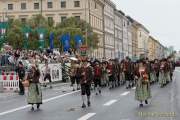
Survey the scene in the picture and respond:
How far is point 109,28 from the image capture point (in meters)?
138

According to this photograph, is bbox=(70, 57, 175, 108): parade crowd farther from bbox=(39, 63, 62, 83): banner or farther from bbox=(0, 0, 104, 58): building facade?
bbox=(0, 0, 104, 58): building facade

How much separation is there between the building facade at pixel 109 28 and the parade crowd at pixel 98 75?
87.5 metres

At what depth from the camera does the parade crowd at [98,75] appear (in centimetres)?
2000

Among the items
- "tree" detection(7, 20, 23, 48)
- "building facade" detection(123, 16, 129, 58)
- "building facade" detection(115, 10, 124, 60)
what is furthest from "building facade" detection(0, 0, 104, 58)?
"building facade" detection(123, 16, 129, 58)

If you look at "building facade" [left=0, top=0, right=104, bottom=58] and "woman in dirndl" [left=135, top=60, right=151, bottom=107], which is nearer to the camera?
"woman in dirndl" [left=135, top=60, right=151, bottom=107]

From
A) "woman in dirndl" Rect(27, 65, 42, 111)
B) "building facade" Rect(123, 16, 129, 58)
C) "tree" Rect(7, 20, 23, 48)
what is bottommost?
"woman in dirndl" Rect(27, 65, 42, 111)

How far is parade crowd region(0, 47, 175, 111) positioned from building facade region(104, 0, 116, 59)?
87456mm

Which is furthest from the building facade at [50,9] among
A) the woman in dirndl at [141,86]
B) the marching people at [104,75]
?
the woman in dirndl at [141,86]

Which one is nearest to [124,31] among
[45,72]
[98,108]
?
[45,72]

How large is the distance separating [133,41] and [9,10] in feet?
278

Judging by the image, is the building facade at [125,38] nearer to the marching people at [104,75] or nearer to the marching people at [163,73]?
the marching people at [163,73]

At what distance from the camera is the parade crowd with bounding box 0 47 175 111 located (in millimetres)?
20000

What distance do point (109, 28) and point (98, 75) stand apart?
110 m

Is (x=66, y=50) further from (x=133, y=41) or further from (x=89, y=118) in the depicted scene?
(x=133, y=41)
